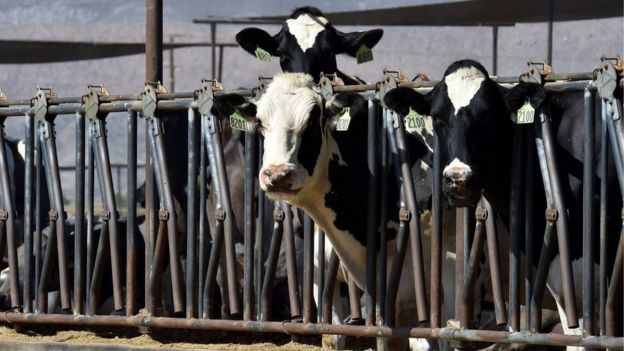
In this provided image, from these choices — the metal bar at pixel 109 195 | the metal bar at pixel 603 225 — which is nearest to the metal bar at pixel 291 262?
the metal bar at pixel 109 195

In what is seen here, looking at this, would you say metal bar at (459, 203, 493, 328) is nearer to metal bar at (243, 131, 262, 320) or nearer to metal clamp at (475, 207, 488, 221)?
metal clamp at (475, 207, 488, 221)

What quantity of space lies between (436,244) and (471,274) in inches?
12.3

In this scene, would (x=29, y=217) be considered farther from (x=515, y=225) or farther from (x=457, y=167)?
(x=515, y=225)

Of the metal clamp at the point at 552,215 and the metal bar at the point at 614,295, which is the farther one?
the metal clamp at the point at 552,215

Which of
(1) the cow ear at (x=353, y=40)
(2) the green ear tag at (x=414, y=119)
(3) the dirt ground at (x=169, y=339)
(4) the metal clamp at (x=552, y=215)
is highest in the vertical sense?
(1) the cow ear at (x=353, y=40)

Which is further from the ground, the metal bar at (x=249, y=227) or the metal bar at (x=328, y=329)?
the metal bar at (x=249, y=227)

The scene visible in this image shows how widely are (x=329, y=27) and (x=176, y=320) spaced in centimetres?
313

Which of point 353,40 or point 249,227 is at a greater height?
point 353,40

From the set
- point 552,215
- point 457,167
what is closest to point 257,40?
point 457,167

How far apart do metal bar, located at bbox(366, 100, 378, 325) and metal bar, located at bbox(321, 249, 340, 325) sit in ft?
1.02

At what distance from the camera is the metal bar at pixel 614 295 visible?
7.20 meters

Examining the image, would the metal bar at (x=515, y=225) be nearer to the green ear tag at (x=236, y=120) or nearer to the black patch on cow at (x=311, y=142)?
the black patch on cow at (x=311, y=142)

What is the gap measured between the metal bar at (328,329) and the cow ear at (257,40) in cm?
289

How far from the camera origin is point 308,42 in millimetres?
10672
